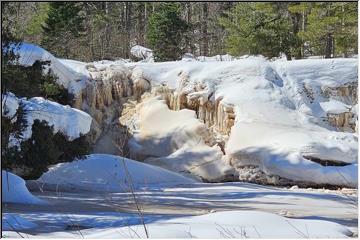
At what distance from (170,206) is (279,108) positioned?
7693 millimetres

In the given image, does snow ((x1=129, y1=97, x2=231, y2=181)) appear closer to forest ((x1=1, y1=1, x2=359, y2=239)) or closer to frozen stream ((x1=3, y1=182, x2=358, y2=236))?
forest ((x1=1, y1=1, x2=359, y2=239))

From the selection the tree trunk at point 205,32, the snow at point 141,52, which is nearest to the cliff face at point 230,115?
the tree trunk at point 205,32

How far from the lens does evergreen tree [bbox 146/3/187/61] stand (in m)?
20.0

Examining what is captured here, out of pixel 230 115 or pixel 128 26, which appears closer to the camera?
pixel 230 115

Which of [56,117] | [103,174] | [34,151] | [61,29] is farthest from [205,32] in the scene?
[34,151]

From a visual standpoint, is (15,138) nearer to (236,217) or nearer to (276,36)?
(236,217)

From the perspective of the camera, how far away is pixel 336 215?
7.39 meters

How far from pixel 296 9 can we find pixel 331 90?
275 centimetres

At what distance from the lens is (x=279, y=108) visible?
15.1 meters

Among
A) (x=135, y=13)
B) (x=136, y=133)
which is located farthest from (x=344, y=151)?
(x=135, y=13)

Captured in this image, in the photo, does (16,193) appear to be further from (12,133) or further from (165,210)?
(165,210)

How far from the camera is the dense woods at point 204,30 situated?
17.8 m

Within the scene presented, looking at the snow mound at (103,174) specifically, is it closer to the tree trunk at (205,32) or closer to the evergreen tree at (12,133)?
the evergreen tree at (12,133)

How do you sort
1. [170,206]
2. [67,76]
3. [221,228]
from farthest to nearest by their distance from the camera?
[67,76]
[170,206]
[221,228]
